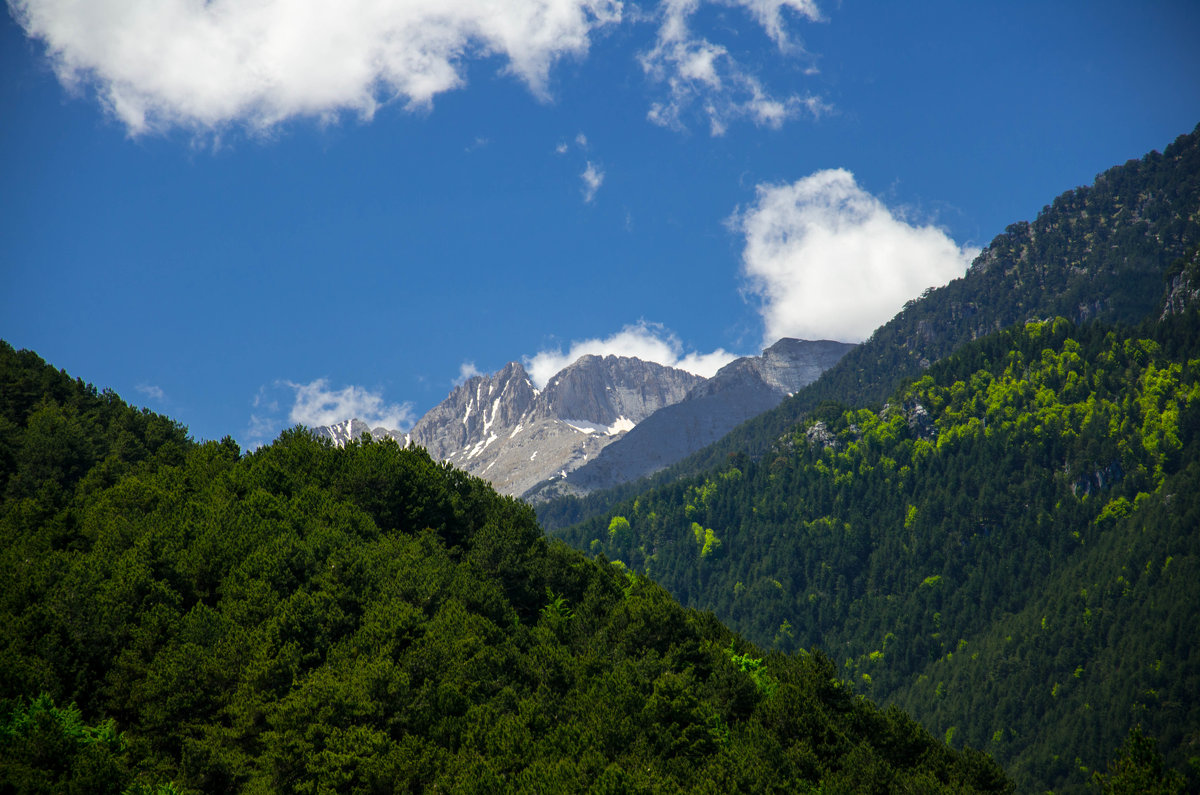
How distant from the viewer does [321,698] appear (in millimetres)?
50281

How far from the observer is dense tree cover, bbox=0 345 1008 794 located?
47.0 metres

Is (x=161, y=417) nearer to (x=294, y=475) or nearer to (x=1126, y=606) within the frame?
(x=294, y=475)

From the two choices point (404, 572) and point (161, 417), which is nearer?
point (404, 572)

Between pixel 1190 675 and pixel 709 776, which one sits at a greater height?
pixel 709 776

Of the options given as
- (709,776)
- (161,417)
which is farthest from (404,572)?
(161,417)

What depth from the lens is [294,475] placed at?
87.1 m

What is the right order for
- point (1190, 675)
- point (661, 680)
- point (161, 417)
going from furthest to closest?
point (1190, 675) → point (161, 417) → point (661, 680)

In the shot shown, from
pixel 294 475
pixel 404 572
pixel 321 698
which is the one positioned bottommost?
pixel 321 698

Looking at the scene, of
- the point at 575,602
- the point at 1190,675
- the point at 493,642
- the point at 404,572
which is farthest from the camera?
the point at 1190,675

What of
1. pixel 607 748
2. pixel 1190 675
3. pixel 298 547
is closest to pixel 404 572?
pixel 298 547

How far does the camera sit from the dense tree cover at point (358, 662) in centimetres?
4700

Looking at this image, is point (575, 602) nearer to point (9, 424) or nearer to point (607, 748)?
point (607, 748)

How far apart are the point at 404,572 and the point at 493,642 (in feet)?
30.7

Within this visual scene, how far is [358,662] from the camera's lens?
54812mm
